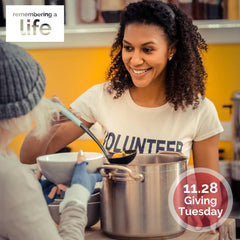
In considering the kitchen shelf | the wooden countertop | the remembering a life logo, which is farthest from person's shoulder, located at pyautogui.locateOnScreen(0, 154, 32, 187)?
the kitchen shelf

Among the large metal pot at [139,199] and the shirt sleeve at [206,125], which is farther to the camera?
the shirt sleeve at [206,125]

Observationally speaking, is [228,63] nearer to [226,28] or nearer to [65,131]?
[226,28]

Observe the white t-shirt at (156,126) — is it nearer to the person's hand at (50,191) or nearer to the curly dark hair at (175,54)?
the curly dark hair at (175,54)

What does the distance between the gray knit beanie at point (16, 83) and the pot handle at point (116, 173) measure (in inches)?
9.0

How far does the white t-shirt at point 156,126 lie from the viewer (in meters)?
1.40

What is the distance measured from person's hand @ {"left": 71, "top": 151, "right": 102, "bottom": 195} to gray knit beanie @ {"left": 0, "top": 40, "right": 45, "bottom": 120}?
0.19m

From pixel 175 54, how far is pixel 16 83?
32.2 inches

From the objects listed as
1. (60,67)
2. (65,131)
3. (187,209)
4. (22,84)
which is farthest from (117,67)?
(60,67)

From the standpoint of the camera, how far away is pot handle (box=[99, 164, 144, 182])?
92 centimetres

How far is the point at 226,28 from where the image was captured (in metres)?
2.24


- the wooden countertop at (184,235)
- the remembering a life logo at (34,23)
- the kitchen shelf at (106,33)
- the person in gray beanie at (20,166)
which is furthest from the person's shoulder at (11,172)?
the kitchen shelf at (106,33)

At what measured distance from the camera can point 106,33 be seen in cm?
231

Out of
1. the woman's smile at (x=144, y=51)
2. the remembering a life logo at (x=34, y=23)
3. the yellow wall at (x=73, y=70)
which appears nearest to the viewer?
the woman's smile at (x=144, y=51)

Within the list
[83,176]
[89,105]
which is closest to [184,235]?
[83,176]
